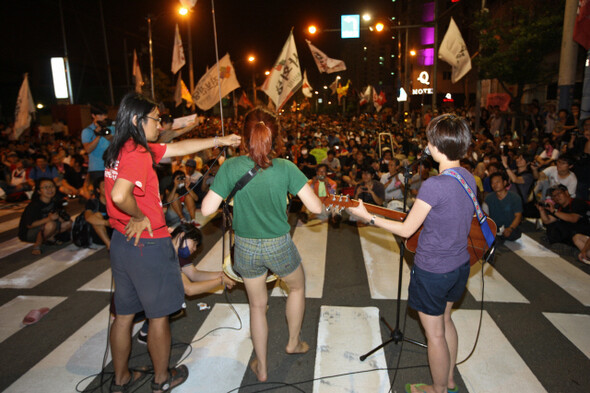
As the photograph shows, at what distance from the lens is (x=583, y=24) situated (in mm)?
9055

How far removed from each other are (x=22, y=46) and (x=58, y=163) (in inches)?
1190

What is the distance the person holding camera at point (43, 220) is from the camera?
6914mm

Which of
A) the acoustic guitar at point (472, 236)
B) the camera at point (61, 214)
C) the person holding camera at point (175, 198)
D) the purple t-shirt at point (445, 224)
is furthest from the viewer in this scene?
the person holding camera at point (175, 198)

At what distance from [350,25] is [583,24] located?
32.1 ft

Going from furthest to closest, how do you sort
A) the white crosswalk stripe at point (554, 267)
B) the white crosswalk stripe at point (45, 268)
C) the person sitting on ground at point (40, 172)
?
1. the person sitting on ground at point (40, 172)
2. the white crosswalk stripe at point (45, 268)
3. the white crosswalk stripe at point (554, 267)

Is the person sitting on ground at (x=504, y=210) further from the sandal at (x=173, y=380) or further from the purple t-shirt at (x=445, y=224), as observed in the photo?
the sandal at (x=173, y=380)

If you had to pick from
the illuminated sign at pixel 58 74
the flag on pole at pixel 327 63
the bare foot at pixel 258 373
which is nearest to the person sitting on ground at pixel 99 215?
the bare foot at pixel 258 373

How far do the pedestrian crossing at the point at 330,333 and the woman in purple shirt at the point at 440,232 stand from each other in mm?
860

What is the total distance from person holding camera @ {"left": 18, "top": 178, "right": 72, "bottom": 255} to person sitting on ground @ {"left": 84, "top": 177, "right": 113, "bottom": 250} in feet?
2.44

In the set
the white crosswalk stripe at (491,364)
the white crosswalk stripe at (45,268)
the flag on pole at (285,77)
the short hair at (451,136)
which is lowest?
the white crosswalk stripe at (491,364)

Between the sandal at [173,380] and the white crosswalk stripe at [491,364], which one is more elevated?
the sandal at [173,380]

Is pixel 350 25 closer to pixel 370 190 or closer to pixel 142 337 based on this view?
pixel 370 190

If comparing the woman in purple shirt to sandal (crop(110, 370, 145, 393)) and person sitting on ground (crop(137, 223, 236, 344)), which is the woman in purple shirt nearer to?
person sitting on ground (crop(137, 223, 236, 344))

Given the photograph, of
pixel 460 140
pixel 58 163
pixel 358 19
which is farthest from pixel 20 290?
Result: pixel 358 19
